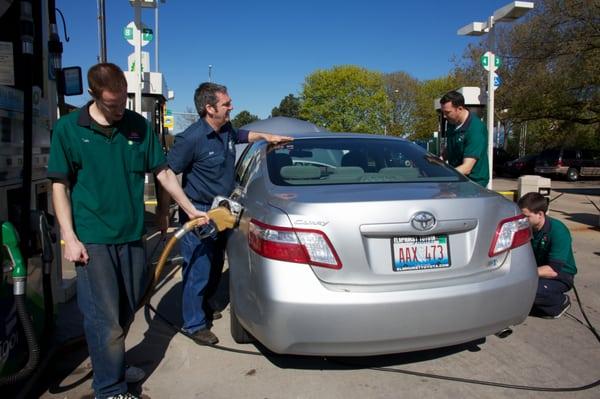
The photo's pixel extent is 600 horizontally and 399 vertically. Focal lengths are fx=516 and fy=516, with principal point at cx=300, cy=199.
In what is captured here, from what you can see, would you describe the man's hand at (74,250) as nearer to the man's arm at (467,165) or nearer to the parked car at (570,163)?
the man's arm at (467,165)

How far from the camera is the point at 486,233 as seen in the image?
2910 millimetres

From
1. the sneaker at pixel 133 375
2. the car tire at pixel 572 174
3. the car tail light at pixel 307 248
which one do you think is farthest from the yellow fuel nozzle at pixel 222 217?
the car tire at pixel 572 174

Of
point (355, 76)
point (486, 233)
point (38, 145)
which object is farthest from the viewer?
point (355, 76)

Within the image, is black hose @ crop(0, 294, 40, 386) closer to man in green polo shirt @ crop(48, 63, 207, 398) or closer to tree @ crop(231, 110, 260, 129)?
man in green polo shirt @ crop(48, 63, 207, 398)

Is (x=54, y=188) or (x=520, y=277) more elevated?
(x=54, y=188)

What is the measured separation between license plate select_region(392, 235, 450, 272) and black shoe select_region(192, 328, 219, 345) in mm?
1729

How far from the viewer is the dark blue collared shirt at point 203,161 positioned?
12.6 ft

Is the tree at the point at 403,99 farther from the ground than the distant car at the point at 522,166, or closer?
farther from the ground

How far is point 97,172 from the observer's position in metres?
2.69

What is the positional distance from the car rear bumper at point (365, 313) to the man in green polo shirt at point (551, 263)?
1445 millimetres

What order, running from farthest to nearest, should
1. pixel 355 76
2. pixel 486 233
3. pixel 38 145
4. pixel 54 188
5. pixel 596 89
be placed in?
pixel 355 76 → pixel 596 89 → pixel 38 145 → pixel 486 233 → pixel 54 188

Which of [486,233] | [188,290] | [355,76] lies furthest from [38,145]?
[355,76]

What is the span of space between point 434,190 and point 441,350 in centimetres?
127

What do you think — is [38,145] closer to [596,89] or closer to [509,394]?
[509,394]
